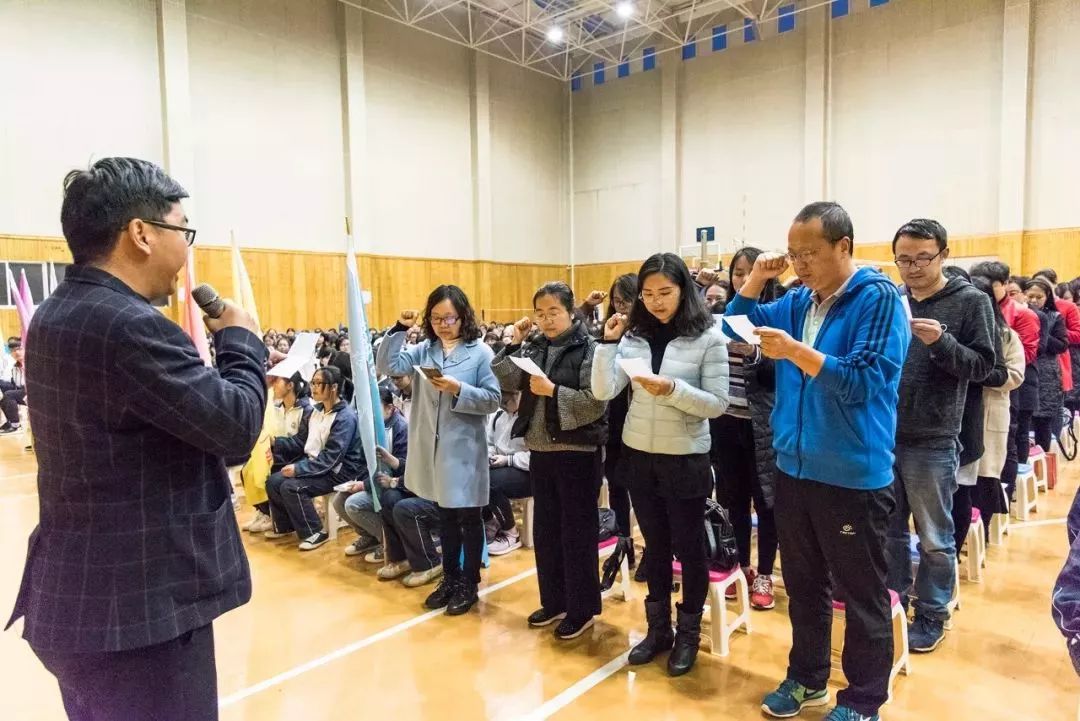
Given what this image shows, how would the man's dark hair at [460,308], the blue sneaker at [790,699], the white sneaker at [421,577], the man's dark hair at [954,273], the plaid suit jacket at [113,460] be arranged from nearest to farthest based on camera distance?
1. the plaid suit jacket at [113,460]
2. the blue sneaker at [790,699]
3. the man's dark hair at [954,273]
4. the man's dark hair at [460,308]
5. the white sneaker at [421,577]

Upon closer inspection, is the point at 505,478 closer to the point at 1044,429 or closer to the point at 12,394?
the point at 1044,429

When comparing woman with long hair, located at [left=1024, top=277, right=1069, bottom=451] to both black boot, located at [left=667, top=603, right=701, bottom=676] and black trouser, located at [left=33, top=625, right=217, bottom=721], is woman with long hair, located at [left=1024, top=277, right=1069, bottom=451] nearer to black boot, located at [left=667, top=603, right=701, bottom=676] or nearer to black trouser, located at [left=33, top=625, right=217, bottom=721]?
black boot, located at [left=667, top=603, right=701, bottom=676]

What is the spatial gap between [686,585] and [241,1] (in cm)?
1261

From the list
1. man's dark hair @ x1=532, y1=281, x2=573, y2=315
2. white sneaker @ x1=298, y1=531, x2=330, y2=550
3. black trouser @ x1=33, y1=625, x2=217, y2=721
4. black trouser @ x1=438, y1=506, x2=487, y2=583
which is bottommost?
white sneaker @ x1=298, y1=531, x2=330, y2=550

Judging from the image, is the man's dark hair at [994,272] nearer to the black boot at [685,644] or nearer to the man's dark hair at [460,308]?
the black boot at [685,644]

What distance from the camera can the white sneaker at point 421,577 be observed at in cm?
363

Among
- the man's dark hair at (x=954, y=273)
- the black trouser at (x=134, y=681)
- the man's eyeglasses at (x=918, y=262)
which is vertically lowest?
the black trouser at (x=134, y=681)

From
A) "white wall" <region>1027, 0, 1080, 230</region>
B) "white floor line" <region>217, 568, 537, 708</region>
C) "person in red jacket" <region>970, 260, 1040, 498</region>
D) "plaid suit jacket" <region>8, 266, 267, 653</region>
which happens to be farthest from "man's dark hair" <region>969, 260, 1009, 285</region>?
"white wall" <region>1027, 0, 1080, 230</region>

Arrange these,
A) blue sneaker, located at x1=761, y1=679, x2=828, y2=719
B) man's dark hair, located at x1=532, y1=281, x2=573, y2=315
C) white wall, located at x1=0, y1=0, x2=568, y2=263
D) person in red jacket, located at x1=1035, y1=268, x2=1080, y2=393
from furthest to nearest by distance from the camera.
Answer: white wall, located at x1=0, y1=0, x2=568, y2=263 → person in red jacket, located at x1=1035, y1=268, x2=1080, y2=393 → man's dark hair, located at x1=532, y1=281, x2=573, y2=315 → blue sneaker, located at x1=761, y1=679, x2=828, y2=719

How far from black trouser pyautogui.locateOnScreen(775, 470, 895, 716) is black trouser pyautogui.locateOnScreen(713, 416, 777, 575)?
1004 mm

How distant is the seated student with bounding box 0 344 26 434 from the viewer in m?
8.62

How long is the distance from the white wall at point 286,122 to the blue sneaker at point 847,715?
8.96 m

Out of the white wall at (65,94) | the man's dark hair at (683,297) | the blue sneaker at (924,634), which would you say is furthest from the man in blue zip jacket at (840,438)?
the white wall at (65,94)

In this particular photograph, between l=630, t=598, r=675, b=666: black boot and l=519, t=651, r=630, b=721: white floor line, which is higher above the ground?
l=630, t=598, r=675, b=666: black boot
